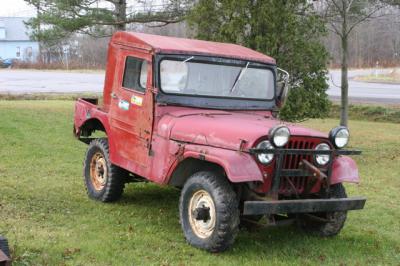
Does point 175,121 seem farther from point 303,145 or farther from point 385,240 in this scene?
point 385,240

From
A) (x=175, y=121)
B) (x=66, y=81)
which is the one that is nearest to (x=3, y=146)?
(x=175, y=121)

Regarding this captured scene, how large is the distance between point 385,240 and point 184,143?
2.44 meters

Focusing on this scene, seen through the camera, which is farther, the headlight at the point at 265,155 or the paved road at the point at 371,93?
the paved road at the point at 371,93

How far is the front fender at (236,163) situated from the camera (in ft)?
17.4

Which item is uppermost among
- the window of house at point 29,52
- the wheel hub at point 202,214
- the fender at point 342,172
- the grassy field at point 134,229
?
the window of house at point 29,52

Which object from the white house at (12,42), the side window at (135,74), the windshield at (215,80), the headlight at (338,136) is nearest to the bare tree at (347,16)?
the windshield at (215,80)

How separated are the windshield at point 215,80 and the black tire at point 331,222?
1.49m

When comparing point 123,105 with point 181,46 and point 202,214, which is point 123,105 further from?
point 202,214

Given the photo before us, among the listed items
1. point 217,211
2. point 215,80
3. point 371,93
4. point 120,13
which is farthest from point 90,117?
point 371,93

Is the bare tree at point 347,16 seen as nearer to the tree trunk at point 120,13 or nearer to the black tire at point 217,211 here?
the tree trunk at point 120,13

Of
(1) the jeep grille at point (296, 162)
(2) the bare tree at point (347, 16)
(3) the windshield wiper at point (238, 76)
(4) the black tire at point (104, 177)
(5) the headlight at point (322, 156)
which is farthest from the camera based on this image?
(2) the bare tree at point (347, 16)

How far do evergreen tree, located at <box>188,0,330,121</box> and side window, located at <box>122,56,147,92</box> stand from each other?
13.8ft

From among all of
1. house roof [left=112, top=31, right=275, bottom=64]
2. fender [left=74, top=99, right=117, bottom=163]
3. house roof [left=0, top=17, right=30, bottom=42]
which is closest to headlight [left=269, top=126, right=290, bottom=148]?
house roof [left=112, top=31, right=275, bottom=64]

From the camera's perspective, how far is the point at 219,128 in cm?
581
